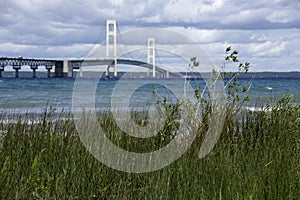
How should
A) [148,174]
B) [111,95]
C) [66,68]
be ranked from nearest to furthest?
[148,174]
[111,95]
[66,68]

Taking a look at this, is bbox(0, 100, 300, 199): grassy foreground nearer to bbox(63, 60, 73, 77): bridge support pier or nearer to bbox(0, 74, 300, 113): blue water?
bbox(0, 74, 300, 113): blue water

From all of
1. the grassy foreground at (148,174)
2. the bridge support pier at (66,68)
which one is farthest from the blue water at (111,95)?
the bridge support pier at (66,68)

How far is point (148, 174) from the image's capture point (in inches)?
153

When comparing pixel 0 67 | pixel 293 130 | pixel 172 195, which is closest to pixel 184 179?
pixel 172 195

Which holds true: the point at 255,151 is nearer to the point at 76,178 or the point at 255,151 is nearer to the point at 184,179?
the point at 184,179

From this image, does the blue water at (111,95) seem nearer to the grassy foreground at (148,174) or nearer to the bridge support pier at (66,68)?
the grassy foreground at (148,174)

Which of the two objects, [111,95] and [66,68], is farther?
[66,68]

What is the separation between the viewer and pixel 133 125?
504 cm

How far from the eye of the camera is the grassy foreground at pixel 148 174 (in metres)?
3.27

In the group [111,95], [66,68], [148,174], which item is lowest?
[111,95]

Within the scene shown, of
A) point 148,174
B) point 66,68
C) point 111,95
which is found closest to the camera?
point 148,174

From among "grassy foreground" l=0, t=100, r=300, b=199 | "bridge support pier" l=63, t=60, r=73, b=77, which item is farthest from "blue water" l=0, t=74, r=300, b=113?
"bridge support pier" l=63, t=60, r=73, b=77

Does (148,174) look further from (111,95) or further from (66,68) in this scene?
(66,68)

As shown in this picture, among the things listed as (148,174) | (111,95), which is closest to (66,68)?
(111,95)
